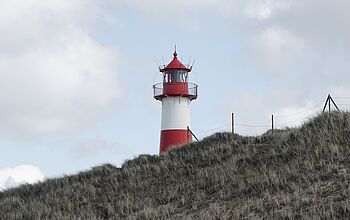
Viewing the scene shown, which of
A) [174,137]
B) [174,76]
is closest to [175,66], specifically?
[174,76]

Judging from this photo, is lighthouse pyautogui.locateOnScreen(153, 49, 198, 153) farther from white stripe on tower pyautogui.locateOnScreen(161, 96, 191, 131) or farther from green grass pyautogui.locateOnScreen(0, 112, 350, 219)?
green grass pyautogui.locateOnScreen(0, 112, 350, 219)

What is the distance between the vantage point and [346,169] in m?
16.4

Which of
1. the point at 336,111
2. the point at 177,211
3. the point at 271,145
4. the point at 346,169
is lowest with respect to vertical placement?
the point at 177,211

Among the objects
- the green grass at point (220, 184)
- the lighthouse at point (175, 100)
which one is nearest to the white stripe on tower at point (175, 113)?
the lighthouse at point (175, 100)

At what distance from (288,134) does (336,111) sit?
2140mm

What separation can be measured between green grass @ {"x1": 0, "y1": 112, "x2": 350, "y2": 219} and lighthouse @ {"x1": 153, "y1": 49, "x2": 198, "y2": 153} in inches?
236

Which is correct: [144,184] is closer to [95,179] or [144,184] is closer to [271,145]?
[95,179]

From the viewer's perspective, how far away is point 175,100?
3041 centimetres

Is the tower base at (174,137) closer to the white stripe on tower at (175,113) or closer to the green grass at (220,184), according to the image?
the white stripe on tower at (175,113)

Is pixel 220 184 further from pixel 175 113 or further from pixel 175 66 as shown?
pixel 175 66

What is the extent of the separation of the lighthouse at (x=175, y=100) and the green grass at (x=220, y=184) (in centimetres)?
600

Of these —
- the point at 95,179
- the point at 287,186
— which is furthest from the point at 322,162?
the point at 95,179

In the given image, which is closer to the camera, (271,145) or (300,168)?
(300,168)

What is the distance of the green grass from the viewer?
14836 millimetres
